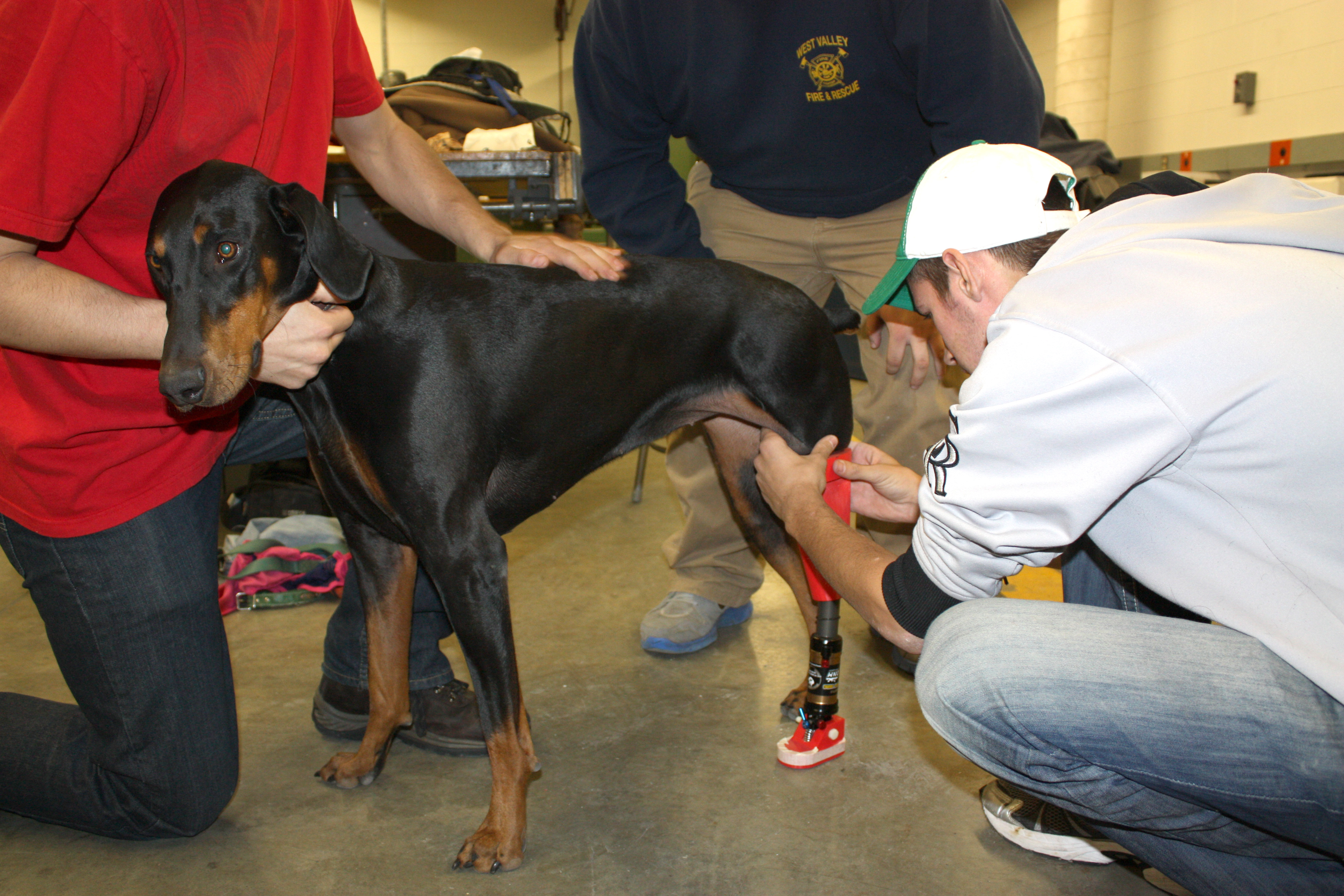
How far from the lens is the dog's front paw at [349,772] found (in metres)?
2.09

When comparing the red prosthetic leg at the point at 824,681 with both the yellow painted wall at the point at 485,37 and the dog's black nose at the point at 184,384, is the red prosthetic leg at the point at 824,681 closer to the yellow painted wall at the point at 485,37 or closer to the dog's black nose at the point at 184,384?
the dog's black nose at the point at 184,384

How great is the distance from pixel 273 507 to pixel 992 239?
3041 millimetres

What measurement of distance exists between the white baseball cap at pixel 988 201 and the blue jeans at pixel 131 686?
4.84ft

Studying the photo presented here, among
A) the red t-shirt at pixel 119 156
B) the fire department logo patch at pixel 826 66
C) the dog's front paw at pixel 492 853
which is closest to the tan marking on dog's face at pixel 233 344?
the red t-shirt at pixel 119 156

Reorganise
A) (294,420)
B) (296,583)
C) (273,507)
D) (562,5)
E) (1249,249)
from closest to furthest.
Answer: (1249,249), (294,420), (296,583), (273,507), (562,5)

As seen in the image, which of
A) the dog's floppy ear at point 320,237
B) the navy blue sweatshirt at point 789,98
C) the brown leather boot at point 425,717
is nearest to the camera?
the dog's floppy ear at point 320,237

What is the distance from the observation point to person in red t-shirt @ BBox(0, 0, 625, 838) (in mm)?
1486

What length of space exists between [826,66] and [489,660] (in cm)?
175

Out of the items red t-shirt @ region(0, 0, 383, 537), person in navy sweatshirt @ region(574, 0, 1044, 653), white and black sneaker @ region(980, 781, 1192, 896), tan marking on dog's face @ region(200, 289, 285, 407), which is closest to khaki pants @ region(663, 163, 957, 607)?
person in navy sweatshirt @ region(574, 0, 1044, 653)

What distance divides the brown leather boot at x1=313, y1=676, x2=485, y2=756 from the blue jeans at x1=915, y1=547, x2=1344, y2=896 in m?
1.19

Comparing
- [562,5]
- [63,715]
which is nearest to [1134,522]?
[63,715]

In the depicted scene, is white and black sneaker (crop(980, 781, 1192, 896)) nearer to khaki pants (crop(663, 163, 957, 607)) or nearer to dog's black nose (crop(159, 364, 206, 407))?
khaki pants (crop(663, 163, 957, 607))

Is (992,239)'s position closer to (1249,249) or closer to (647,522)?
(1249,249)

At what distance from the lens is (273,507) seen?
12.1 feet
